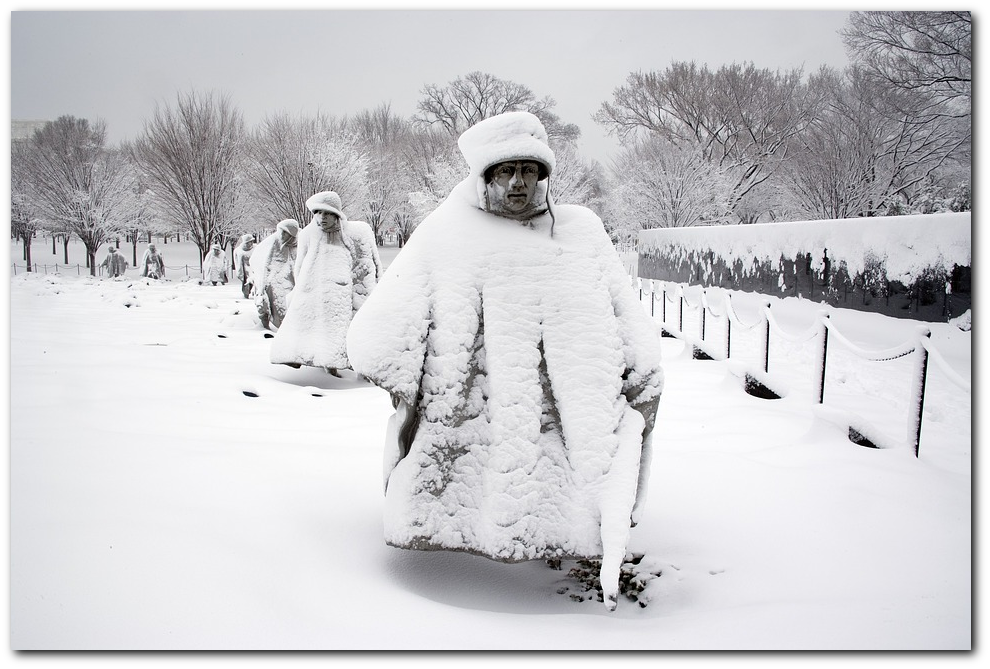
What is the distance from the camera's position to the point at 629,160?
3122cm

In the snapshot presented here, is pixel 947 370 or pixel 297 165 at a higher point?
pixel 297 165

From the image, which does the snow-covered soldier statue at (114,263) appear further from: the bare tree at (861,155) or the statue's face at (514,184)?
the bare tree at (861,155)

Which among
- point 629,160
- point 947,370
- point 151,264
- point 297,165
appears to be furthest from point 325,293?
point 629,160

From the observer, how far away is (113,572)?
2492 millimetres

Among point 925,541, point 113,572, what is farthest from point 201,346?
point 925,541

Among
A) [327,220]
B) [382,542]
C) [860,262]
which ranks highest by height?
[327,220]

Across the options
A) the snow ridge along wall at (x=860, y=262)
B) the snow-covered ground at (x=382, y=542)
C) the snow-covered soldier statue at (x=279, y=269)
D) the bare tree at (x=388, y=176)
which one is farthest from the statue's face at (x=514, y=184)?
the bare tree at (x=388, y=176)

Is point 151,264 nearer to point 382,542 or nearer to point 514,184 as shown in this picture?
point 382,542

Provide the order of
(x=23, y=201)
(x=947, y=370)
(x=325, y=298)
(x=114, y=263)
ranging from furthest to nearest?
1. (x=23, y=201)
2. (x=114, y=263)
3. (x=325, y=298)
4. (x=947, y=370)

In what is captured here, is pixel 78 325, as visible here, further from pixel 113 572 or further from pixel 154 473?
pixel 113 572

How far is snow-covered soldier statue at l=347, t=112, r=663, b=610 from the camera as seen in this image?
2.59 metres

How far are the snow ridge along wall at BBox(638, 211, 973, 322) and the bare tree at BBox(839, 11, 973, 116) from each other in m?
Answer: 6.24

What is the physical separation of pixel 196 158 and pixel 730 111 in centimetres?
2409

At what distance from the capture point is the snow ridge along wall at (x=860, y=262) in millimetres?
7516
